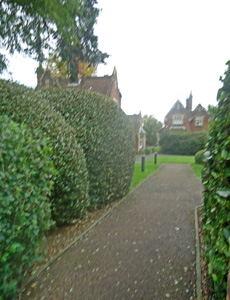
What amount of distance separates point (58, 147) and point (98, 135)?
5.27 feet

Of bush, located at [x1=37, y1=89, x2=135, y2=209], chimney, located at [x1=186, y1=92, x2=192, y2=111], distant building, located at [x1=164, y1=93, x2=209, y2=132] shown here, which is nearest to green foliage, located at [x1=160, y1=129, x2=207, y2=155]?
distant building, located at [x1=164, y1=93, x2=209, y2=132]

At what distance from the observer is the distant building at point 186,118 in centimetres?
4653

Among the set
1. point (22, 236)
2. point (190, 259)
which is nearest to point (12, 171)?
point (22, 236)

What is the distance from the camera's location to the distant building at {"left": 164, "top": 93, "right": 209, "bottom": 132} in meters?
46.5

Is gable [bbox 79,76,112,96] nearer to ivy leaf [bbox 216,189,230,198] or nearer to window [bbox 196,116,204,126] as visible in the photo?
ivy leaf [bbox 216,189,230,198]

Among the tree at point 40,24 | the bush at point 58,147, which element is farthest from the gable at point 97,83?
the bush at point 58,147

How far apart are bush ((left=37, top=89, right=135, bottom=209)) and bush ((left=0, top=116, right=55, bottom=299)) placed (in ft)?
7.94

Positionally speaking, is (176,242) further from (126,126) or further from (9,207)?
(126,126)

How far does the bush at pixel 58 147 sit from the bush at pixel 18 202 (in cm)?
110

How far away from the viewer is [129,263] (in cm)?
330

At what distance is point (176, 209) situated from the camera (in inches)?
230

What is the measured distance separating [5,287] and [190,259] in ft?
8.14

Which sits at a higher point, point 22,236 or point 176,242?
point 22,236

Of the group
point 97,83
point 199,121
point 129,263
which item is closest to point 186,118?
point 199,121
